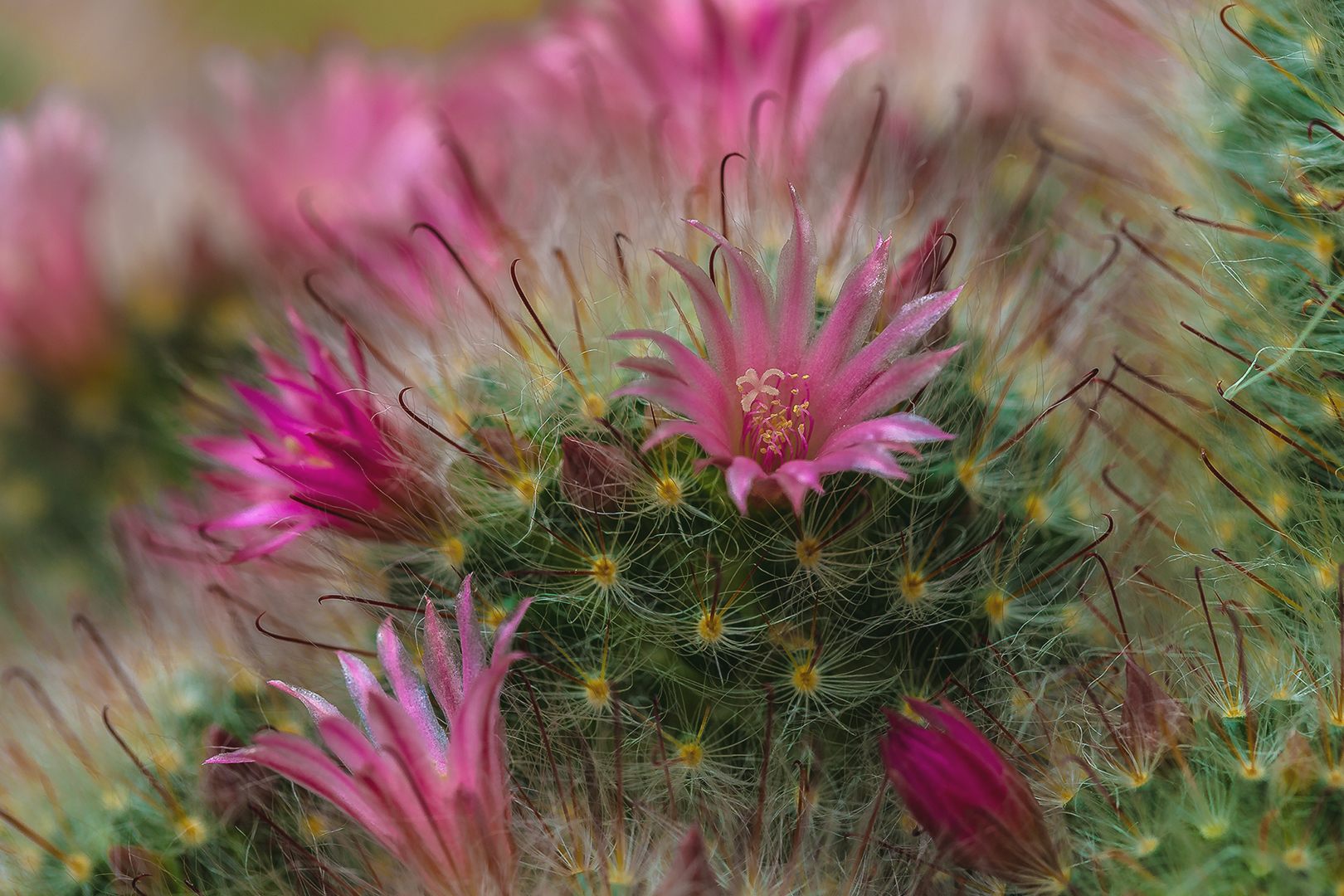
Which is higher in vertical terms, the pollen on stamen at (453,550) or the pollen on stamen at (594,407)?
the pollen on stamen at (594,407)

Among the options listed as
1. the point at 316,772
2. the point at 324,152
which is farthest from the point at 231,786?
the point at 324,152

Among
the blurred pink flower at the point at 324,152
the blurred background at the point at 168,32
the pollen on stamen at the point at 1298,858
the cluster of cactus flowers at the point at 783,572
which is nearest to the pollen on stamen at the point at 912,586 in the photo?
the cluster of cactus flowers at the point at 783,572

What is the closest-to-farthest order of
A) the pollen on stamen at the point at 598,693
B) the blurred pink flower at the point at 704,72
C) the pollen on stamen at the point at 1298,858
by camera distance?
the pollen on stamen at the point at 1298,858 < the pollen on stamen at the point at 598,693 < the blurred pink flower at the point at 704,72

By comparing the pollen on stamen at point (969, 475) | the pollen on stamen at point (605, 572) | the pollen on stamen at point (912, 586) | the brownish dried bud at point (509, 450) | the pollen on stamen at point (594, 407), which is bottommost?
the pollen on stamen at point (912, 586)

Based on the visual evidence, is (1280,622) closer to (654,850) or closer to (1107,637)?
(1107,637)


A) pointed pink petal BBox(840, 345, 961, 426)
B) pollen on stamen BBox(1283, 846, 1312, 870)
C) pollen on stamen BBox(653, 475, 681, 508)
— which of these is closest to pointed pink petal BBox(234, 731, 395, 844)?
pollen on stamen BBox(653, 475, 681, 508)

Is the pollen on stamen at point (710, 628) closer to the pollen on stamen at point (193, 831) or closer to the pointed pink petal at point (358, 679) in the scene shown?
the pointed pink petal at point (358, 679)

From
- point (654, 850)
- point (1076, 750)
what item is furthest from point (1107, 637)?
point (654, 850)

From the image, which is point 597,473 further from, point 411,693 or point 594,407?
point 411,693
